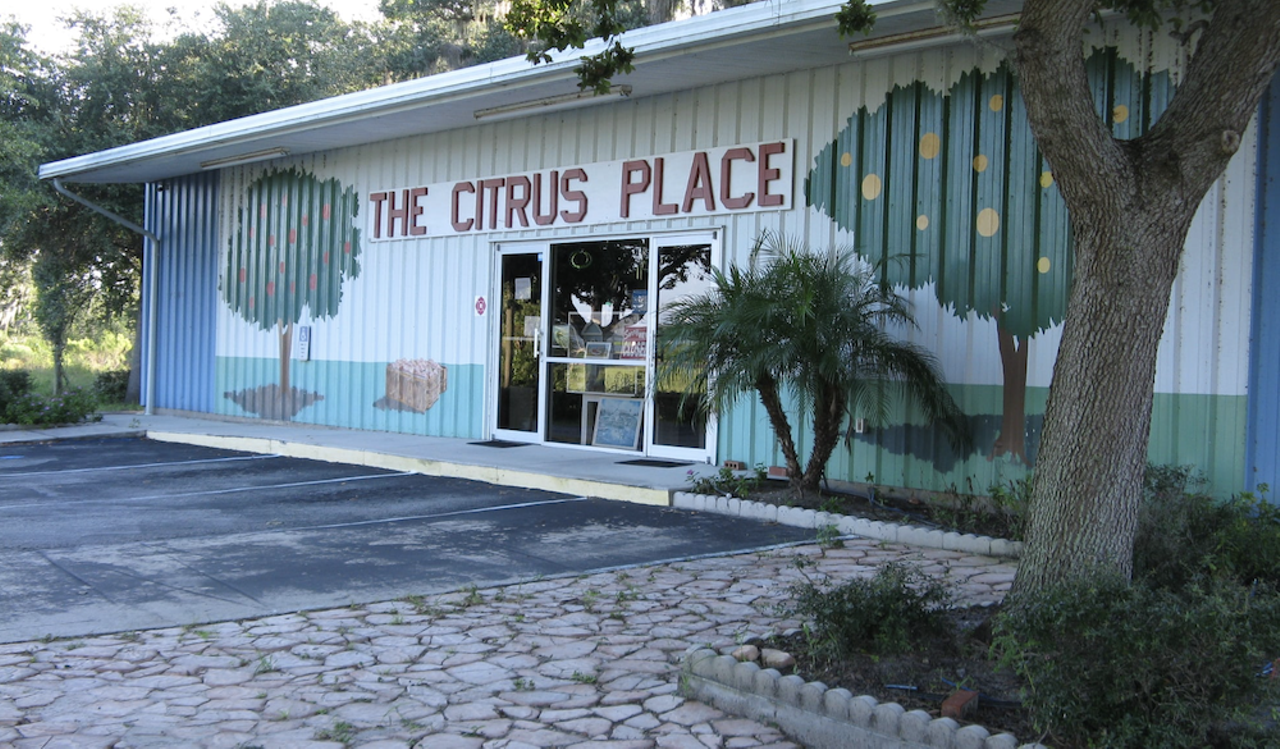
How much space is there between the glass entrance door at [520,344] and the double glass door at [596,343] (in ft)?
0.04

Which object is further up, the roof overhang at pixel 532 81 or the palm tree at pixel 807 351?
the roof overhang at pixel 532 81

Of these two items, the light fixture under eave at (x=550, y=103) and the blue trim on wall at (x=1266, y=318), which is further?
the light fixture under eave at (x=550, y=103)

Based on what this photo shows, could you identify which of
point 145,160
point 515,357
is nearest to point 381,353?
point 515,357

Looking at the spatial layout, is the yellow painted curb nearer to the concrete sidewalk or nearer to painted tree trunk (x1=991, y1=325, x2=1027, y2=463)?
the concrete sidewalk

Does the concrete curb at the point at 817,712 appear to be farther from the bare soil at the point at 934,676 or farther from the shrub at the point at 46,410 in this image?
the shrub at the point at 46,410

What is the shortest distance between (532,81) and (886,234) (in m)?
3.84

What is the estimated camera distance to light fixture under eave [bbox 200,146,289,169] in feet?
48.3

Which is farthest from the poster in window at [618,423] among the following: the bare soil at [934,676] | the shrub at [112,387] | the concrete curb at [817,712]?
the shrub at [112,387]

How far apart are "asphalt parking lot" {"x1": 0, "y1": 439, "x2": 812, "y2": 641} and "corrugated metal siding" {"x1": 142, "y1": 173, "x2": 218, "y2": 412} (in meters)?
5.43

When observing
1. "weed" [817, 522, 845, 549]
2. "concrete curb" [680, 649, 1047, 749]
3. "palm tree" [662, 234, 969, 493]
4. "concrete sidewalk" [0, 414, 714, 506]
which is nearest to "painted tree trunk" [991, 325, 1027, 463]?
"palm tree" [662, 234, 969, 493]

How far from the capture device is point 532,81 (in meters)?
10.5

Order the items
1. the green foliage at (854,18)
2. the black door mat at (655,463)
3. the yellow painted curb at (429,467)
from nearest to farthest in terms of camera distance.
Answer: the green foliage at (854,18), the yellow painted curb at (429,467), the black door mat at (655,463)

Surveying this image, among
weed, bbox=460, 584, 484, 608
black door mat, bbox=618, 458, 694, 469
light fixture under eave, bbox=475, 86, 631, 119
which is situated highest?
light fixture under eave, bbox=475, 86, 631, 119

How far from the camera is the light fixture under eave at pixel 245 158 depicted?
14.7 meters
